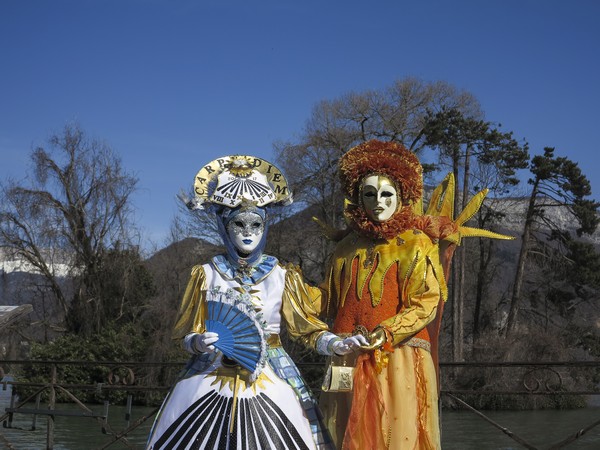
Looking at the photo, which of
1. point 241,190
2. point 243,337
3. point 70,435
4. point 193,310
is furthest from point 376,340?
point 70,435

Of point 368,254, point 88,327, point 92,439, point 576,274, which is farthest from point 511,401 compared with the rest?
point 368,254

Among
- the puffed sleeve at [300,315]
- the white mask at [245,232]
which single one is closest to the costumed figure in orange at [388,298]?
the puffed sleeve at [300,315]

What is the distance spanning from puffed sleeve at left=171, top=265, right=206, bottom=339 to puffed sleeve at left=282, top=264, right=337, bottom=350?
398 mm

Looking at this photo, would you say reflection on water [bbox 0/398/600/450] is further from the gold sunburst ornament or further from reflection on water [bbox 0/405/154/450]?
the gold sunburst ornament

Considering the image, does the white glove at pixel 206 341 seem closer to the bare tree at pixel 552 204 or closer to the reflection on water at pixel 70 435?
the reflection on water at pixel 70 435

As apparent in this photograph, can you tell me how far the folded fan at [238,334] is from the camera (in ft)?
11.1

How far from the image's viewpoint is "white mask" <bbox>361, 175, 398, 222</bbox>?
3887mm

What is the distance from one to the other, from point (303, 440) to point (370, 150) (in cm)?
157

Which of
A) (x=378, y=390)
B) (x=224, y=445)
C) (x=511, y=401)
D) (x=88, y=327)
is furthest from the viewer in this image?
(x=88, y=327)

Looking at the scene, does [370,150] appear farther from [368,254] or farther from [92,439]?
[92,439]

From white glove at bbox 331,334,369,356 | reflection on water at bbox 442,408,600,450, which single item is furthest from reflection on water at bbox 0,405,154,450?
white glove at bbox 331,334,369,356

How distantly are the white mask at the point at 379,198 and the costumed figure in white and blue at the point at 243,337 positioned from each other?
42 centimetres

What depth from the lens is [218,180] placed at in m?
3.83

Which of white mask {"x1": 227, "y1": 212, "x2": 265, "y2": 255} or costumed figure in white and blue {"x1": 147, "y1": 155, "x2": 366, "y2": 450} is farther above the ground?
white mask {"x1": 227, "y1": 212, "x2": 265, "y2": 255}
